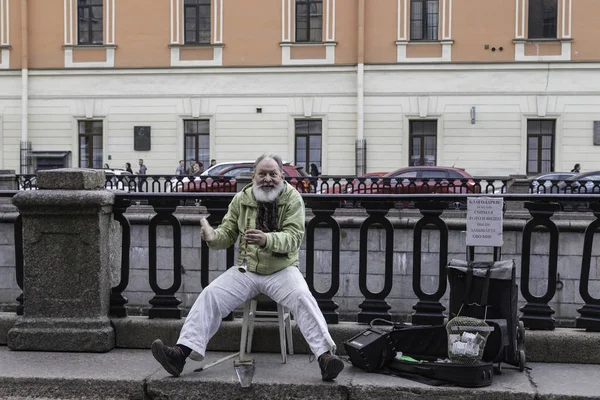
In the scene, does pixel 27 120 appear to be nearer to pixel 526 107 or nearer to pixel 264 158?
pixel 526 107

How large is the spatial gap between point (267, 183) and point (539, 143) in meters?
25.7

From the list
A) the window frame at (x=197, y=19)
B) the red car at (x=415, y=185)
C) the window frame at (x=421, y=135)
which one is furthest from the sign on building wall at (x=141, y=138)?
the red car at (x=415, y=185)

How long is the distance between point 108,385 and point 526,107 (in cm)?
2634

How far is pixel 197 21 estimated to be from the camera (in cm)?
3144

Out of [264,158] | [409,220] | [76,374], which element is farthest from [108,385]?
[409,220]

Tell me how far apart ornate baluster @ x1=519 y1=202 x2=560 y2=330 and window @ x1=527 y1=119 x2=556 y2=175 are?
24328mm

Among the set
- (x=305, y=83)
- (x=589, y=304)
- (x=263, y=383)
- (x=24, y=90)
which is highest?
(x=305, y=83)

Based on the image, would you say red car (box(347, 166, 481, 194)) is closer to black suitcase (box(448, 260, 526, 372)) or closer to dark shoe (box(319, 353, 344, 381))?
black suitcase (box(448, 260, 526, 372))

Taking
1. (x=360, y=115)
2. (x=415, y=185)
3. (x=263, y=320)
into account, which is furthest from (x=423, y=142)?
(x=263, y=320)

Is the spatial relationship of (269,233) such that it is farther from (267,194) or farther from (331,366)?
(331,366)

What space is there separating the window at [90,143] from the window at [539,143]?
53.4 ft

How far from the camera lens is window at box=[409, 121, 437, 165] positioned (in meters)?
30.4

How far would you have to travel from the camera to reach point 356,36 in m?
30.4

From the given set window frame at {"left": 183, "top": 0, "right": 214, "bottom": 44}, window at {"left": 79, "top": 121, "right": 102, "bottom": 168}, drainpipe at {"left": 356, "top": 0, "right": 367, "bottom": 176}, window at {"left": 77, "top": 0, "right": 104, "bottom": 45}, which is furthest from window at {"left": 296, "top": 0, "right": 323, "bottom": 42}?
window at {"left": 79, "top": 121, "right": 102, "bottom": 168}
